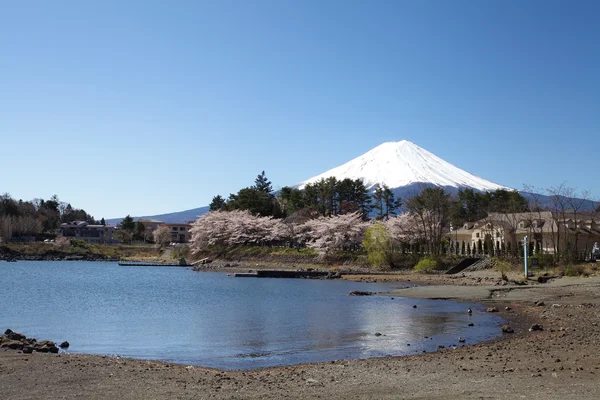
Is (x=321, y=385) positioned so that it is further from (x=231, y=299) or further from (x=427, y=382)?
(x=231, y=299)

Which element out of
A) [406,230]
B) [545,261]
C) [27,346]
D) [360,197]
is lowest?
[27,346]

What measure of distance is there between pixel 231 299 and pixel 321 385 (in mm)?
24705

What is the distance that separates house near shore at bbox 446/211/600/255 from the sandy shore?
133ft

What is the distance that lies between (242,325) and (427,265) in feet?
117

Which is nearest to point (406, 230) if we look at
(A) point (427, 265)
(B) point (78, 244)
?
(A) point (427, 265)

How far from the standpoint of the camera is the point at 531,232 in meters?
59.7

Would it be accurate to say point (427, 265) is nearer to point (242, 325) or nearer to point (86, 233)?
point (242, 325)

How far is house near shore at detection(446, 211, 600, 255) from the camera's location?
55.4m

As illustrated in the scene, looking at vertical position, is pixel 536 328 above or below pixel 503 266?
below

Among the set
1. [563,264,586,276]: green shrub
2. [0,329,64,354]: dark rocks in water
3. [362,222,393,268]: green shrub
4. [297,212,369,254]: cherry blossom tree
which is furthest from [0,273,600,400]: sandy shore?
[297,212,369,254]: cherry blossom tree

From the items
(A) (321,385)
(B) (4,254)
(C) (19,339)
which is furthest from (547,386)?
(B) (4,254)

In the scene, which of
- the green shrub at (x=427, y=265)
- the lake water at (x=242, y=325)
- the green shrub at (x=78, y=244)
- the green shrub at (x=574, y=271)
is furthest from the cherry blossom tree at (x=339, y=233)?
the green shrub at (x=78, y=244)

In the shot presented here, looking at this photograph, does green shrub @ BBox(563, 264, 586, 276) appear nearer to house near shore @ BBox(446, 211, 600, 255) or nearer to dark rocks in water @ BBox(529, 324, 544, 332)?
house near shore @ BBox(446, 211, 600, 255)

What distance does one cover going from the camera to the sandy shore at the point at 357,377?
9898 mm
